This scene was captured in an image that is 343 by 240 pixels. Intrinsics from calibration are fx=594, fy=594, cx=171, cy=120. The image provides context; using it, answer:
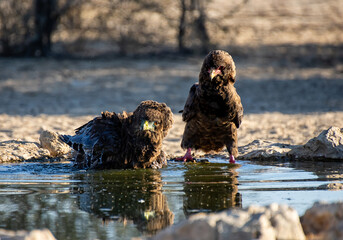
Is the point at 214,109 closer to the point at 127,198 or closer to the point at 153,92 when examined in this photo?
the point at 127,198

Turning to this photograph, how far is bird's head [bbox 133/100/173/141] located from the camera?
798 centimetres

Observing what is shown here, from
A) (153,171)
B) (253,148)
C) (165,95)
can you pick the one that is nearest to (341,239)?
(153,171)

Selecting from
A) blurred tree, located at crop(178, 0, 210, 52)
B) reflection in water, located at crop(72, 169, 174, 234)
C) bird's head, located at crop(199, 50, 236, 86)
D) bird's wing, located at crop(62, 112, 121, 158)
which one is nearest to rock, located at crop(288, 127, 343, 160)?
bird's head, located at crop(199, 50, 236, 86)

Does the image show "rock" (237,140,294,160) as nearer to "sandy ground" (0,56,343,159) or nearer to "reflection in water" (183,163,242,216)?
"reflection in water" (183,163,242,216)

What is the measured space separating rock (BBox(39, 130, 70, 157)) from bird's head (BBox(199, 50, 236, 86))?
2639 millimetres

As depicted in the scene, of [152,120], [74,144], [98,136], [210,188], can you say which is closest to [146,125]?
[152,120]

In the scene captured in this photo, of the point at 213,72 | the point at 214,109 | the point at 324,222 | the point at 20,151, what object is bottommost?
the point at 20,151

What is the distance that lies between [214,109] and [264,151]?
122 cm

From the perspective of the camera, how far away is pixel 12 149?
9.40 meters

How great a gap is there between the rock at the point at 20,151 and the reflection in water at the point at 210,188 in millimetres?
2461

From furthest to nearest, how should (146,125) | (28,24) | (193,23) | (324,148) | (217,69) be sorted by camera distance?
1. (193,23)
2. (28,24)
3. (324,148)
4. (217,69)
5. (146,125)

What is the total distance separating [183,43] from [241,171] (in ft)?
41.5

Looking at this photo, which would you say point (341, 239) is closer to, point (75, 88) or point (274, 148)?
point (274, 148)

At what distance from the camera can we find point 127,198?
249 inches
